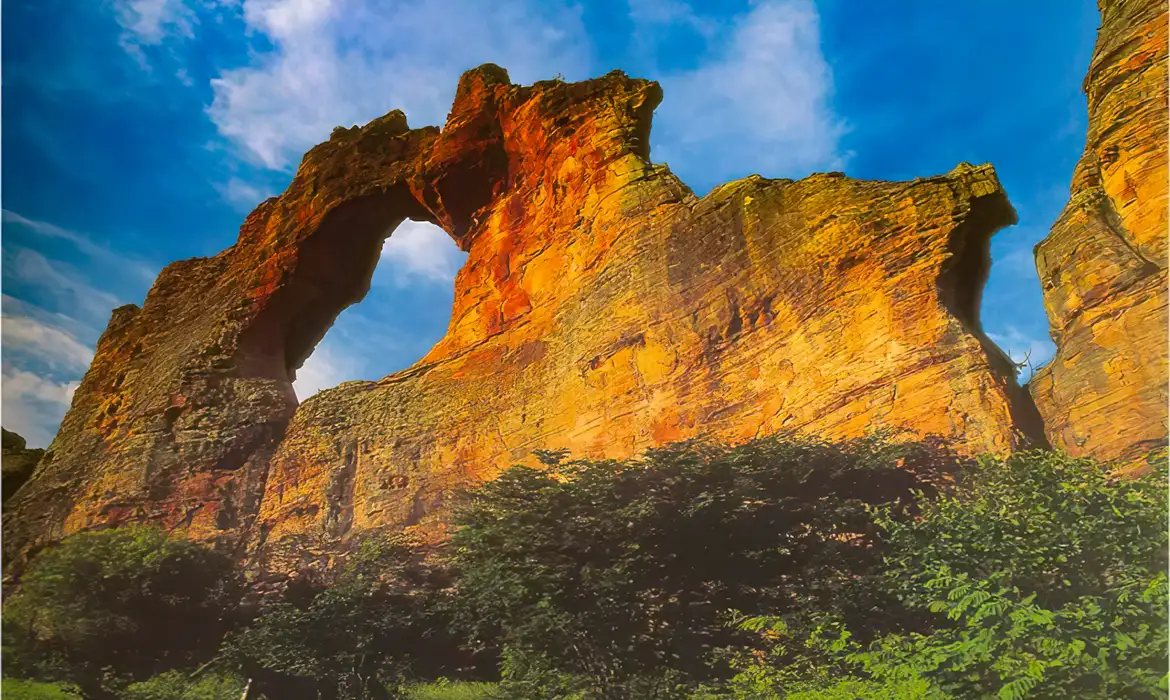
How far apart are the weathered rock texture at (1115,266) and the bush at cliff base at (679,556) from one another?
166 centimetres

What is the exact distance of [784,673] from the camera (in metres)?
8.02

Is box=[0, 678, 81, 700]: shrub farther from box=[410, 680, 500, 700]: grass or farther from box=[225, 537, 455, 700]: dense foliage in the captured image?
box=[410, 680, 500, 700]: grass

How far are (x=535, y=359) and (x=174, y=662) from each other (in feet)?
25.4

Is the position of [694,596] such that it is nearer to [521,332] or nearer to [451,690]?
[451,690]

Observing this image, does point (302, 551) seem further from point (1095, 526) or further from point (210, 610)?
point (1095, 526)

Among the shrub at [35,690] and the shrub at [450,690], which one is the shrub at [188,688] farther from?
the shrub at [450,690]

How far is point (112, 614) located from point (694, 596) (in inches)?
392

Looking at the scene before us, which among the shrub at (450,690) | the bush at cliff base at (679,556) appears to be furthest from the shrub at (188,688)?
the bush at cliff base at (679,556)

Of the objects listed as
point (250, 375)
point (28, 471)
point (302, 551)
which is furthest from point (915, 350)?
point (28, 471)

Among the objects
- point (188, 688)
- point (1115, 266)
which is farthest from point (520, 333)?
point (1115, 266)

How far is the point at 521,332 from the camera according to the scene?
14312 millimetres

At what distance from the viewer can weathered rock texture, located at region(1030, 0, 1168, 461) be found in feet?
26.5

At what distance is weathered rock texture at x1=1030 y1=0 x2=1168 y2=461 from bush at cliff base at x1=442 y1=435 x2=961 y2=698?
166 centimetres

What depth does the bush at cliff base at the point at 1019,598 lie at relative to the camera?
18.5 feet
